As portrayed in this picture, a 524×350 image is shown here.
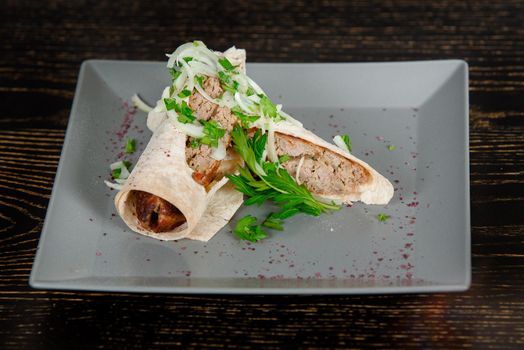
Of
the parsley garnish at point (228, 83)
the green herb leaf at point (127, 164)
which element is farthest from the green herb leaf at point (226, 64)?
the green herb leaf at point (127, 164)

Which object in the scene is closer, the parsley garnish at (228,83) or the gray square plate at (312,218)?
the gray square plate at (312,218)

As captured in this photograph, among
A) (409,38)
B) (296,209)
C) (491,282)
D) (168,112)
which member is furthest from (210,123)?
(409,38)

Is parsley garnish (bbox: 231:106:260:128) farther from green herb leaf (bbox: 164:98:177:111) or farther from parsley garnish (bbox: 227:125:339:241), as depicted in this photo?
green herb leaf (bbox: 164:98:177:111)

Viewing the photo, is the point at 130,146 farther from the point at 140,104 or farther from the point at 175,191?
the point at 175,191

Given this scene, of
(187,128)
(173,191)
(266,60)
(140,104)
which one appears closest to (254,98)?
(187,128)

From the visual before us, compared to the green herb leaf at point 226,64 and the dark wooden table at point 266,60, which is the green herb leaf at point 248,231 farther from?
the green herb leaf at point 226,64
